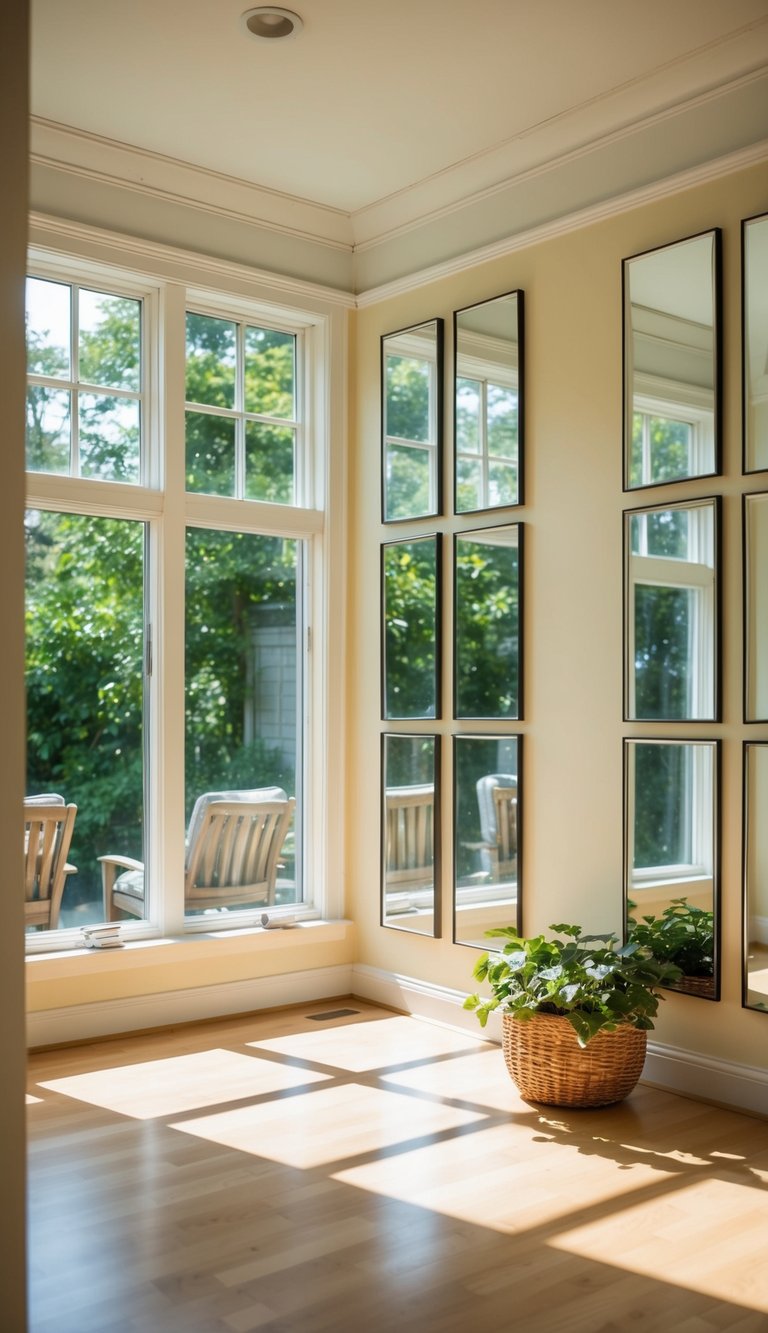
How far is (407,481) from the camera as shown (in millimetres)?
4699

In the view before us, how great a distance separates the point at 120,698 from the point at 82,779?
0.33 meters

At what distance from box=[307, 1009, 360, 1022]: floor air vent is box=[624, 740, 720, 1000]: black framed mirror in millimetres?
1382

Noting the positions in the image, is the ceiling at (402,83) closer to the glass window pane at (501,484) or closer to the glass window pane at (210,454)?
the glass window pane at (210,454)

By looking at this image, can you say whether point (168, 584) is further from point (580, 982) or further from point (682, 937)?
point (682, 937)

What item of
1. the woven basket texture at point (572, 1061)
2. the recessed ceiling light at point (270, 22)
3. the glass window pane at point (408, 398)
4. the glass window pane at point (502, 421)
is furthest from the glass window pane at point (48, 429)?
the woven basket texture at point (572, 1061)

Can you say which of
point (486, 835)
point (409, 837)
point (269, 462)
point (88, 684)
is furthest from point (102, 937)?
point (269, 462)

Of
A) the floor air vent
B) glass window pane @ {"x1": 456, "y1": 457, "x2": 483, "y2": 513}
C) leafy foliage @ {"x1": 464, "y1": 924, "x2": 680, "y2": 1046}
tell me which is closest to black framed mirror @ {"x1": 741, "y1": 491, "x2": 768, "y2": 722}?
leafy foliage @ {"x1": 464, "y1": 924, "x2": 680, "y2": 1046}

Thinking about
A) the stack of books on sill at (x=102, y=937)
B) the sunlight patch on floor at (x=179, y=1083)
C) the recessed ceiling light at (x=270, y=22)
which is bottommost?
the sunlight patch on floor at (x=179, y=1083)

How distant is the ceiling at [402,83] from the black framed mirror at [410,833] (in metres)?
2.16

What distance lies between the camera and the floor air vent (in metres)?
4.55

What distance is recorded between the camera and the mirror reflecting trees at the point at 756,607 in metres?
3.38

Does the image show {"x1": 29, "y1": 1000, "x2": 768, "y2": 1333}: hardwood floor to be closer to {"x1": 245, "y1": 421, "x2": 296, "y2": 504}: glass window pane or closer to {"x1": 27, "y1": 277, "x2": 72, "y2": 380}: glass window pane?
{"x1": 245, "y1": 421, "x2": 296, "y2": 504}: glass window pane

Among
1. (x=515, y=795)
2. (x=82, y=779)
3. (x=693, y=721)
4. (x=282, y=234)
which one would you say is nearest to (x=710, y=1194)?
(x=693, y=721)

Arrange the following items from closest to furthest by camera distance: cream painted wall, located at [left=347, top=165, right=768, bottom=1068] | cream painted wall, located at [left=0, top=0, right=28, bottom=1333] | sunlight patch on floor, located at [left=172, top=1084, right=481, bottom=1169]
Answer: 1. cream painted wall, located at [left=0, top=0, right=28, bottom=1333]
2. sunlight patch on floor, located at [left=172, top=1084, right=481, bottom=1169]
3. cream painted wall, located at [left=347, top=165, right=768, bottom=1068]
